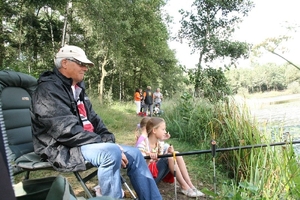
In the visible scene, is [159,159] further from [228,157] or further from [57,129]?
[57,129]

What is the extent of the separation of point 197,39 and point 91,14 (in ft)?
17.2

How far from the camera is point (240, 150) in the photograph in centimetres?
301

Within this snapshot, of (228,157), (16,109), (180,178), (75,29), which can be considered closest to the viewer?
(16,109)

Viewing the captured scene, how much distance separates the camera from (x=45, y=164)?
1.76 metres

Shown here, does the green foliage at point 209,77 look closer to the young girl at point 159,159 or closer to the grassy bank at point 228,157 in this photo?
the grassy bank at point 228,157

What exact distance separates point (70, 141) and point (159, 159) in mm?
1171

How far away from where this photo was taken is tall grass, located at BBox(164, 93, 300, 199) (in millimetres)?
1981

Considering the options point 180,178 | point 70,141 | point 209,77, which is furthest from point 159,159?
point 209,77

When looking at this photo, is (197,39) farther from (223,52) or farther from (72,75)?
(72,75)

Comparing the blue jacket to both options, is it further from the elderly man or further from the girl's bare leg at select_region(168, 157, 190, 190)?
the girl's bare leg at select_region(168, 157, 190, 190)

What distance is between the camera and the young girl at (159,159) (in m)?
2.62

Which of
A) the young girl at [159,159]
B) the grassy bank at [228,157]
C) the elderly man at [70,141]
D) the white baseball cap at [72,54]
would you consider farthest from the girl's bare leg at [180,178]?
the white baseball cap at [72,54]

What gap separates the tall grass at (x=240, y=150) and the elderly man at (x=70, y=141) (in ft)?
2.02

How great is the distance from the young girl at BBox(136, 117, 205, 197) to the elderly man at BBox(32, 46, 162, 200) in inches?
23.9
